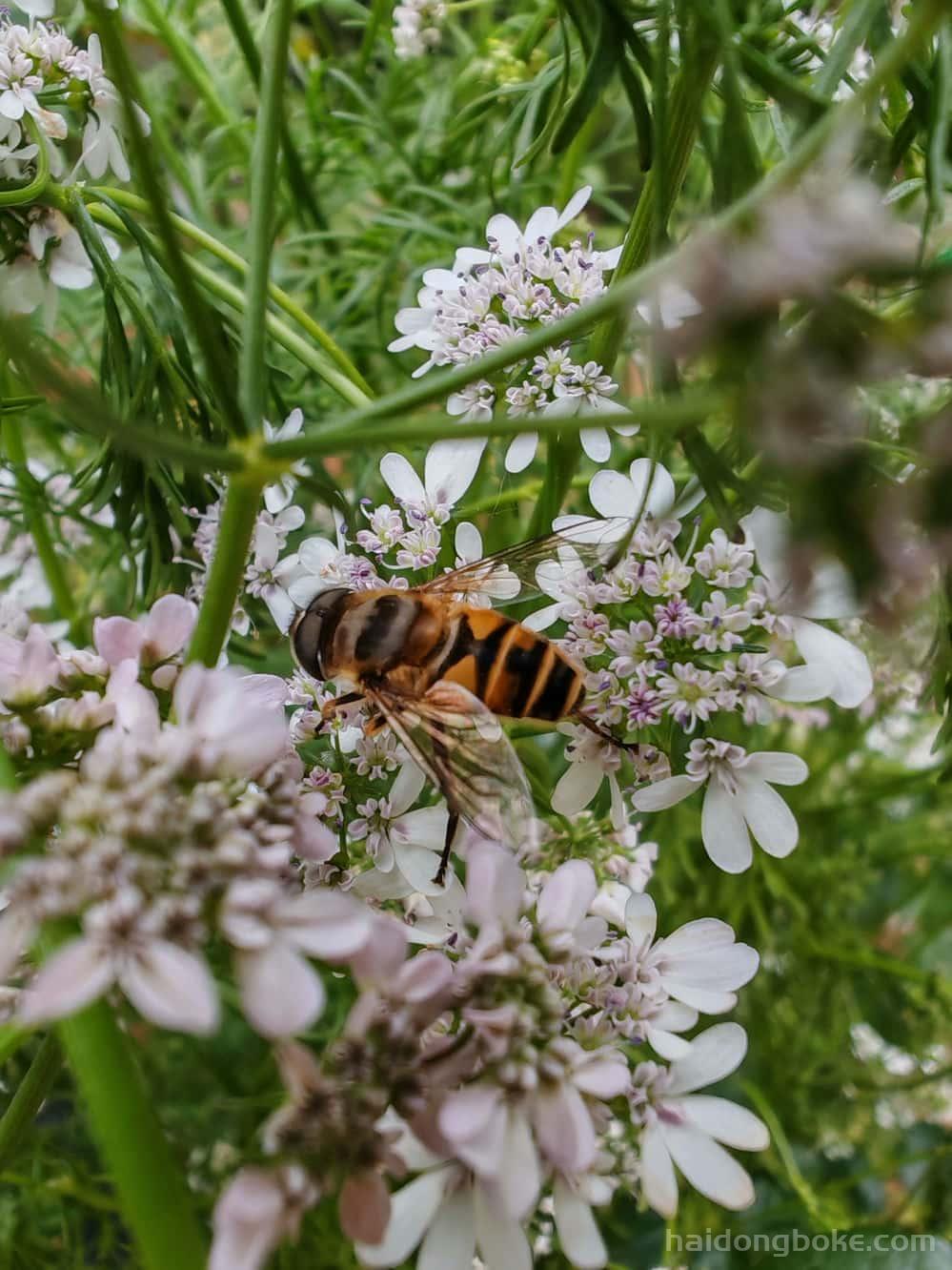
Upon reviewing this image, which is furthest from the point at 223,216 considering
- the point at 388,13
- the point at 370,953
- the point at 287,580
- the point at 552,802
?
the point at 370,953

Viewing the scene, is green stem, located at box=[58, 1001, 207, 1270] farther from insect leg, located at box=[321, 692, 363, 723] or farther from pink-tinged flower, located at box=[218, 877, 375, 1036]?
insect leg, located at box=[321, 692, 363, 723]

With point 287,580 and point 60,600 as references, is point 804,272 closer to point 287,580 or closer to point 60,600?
point 287,580

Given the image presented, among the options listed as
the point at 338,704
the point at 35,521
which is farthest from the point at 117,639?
the point at 35,521

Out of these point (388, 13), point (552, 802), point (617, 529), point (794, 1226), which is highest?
point (388, 13)

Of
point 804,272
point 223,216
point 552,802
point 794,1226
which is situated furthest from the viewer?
point 223,216

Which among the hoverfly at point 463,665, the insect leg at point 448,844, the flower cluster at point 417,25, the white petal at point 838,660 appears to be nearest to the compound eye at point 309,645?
the hoverfly at point 463,665

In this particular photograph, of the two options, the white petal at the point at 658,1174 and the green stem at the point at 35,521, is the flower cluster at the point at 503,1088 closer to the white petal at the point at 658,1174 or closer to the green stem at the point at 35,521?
the white petal at the point at 658,1174
